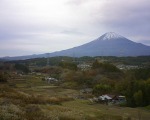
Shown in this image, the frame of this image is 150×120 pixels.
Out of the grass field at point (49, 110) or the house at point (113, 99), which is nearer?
the grass field at point (49, 110)

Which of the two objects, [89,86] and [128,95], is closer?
[128,95]

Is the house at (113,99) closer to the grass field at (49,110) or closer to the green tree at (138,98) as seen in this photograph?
the green tree at (138,98)

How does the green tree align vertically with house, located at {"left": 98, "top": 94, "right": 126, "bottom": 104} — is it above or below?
above

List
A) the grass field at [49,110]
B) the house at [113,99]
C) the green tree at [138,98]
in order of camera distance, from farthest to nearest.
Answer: the house at [113,99], the green tree at [138,98], the grass field at [49,110]

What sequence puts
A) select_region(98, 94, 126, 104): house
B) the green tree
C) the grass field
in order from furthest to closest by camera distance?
select_region(98, 94, 126, 104): house → the green tree → the grass field

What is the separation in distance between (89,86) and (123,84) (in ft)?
65.3

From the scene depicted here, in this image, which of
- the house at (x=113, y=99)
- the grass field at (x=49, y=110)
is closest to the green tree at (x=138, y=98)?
the house at (x=113, y=99)

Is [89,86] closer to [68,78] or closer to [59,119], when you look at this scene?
[68,78]

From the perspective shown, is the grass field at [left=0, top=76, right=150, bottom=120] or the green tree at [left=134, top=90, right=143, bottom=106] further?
the green tree at [left=134, top=90, right=143, bottom=106]

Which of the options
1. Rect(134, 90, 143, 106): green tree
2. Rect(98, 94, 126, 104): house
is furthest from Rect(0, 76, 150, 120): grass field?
Rect(98, 94, 126, 104): house

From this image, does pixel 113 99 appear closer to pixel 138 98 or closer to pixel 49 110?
pixel 138 98

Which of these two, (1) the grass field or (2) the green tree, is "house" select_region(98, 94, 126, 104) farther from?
(1) the grass field

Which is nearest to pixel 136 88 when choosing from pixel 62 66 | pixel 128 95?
pixel 128 95

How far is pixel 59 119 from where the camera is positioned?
82.7 ft
